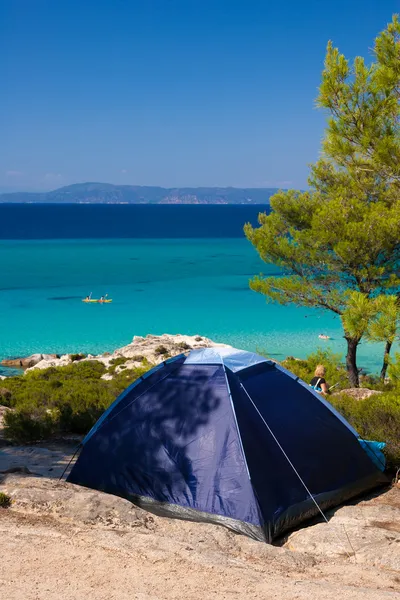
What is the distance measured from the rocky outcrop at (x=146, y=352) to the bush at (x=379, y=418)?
13962 millimetres

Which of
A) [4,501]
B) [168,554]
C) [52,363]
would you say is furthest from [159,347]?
[168,554]

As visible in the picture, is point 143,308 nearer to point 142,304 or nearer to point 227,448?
point 142,304

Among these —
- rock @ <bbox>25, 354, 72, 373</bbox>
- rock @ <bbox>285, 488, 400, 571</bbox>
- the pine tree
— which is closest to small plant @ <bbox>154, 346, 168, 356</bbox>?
rock @ <bbox>25, 354, 72, 373</bbox>

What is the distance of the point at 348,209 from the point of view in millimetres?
16500

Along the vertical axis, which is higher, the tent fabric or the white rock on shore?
the tent fabric

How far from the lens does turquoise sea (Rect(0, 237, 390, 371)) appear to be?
36125 mm

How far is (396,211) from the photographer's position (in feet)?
51.5

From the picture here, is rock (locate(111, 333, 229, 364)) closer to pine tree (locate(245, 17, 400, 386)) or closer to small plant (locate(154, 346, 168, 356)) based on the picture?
small plant (locate(154, 346, 168, 356))

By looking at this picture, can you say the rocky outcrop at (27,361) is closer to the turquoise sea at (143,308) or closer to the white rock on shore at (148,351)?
the white rock on shore at (148,351)

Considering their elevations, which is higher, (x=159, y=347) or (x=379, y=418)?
(x=379, y=418)

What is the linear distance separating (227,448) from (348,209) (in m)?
10.3

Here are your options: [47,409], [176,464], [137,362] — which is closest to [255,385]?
[176,464]

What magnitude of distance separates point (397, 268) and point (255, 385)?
413 inches

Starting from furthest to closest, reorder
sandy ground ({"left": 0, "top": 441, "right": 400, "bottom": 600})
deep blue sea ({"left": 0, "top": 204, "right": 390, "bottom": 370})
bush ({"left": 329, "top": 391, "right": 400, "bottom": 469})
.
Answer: deep blue sea ({"left": 0, "top": 204, "right": 390, "bottom": 370})
bush ({"left": 329, "top": 391, "right": 400, "bottom": 469})
sandy ground ({"left": 0, "top": 441, "right": 400, "bottom": 600})
